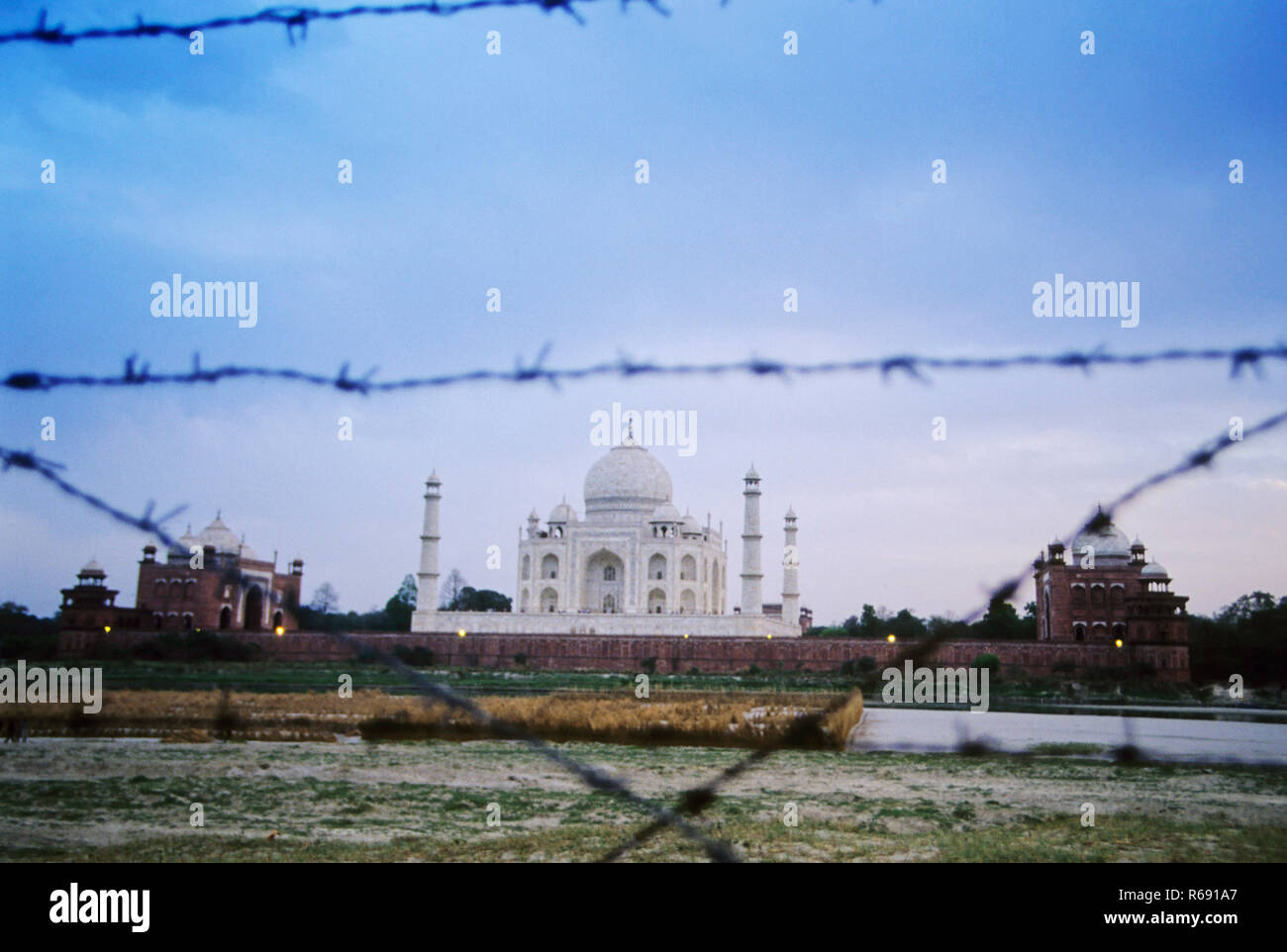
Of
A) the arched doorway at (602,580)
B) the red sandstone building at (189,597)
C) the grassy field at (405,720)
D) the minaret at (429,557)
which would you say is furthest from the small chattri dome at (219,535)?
the grassy field at (405,720)

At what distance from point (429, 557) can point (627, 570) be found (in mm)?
9555

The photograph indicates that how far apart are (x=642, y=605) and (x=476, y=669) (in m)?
13.3

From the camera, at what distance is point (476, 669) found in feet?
129

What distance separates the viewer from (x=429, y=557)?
49.3 m

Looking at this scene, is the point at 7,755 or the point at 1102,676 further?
the point at 1102,676

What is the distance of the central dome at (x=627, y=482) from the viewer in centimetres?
5484

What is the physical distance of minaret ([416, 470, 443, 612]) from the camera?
4872 centimetres

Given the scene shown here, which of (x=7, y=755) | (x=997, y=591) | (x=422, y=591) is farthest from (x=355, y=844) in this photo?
(x=422, y=591)

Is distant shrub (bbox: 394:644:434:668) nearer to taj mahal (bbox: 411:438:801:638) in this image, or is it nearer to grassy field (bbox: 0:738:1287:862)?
taj mahal (bbox: 411:438:801:638)

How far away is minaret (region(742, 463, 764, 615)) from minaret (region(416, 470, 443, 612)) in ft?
47.1

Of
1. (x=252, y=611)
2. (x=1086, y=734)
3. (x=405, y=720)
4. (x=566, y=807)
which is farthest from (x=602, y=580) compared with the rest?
(x=566, y=807)

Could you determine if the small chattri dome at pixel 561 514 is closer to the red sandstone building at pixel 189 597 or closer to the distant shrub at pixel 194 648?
the red sandstone building at pixel 189 597

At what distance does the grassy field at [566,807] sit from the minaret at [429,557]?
34153mm
